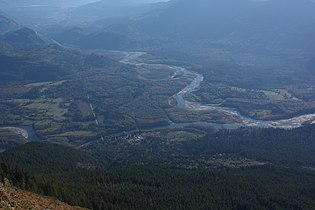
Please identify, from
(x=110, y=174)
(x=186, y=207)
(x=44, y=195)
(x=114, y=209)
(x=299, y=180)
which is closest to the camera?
(x=44, y=195)

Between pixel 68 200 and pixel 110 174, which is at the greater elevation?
pixel 68 200

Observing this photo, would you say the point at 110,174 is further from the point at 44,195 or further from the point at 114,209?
the point at 44,195

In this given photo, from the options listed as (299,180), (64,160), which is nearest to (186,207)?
(299,180)

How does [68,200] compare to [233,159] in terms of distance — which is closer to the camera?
[68,200]

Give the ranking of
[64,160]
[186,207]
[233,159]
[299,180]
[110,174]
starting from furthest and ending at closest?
[233,159]
[64,160]
[299,180]
[110,174]
[186,207]

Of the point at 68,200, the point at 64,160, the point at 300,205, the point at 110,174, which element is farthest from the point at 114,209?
the point at 64,160

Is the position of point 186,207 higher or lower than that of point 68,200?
lower

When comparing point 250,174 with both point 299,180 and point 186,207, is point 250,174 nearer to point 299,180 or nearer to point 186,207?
point 299,180

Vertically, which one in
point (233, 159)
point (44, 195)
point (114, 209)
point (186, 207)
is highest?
point (44, 195)

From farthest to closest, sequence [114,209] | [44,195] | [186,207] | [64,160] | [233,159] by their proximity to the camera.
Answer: [233,159] → [64,160] → [186,207] → [114,209] → [44,195]
